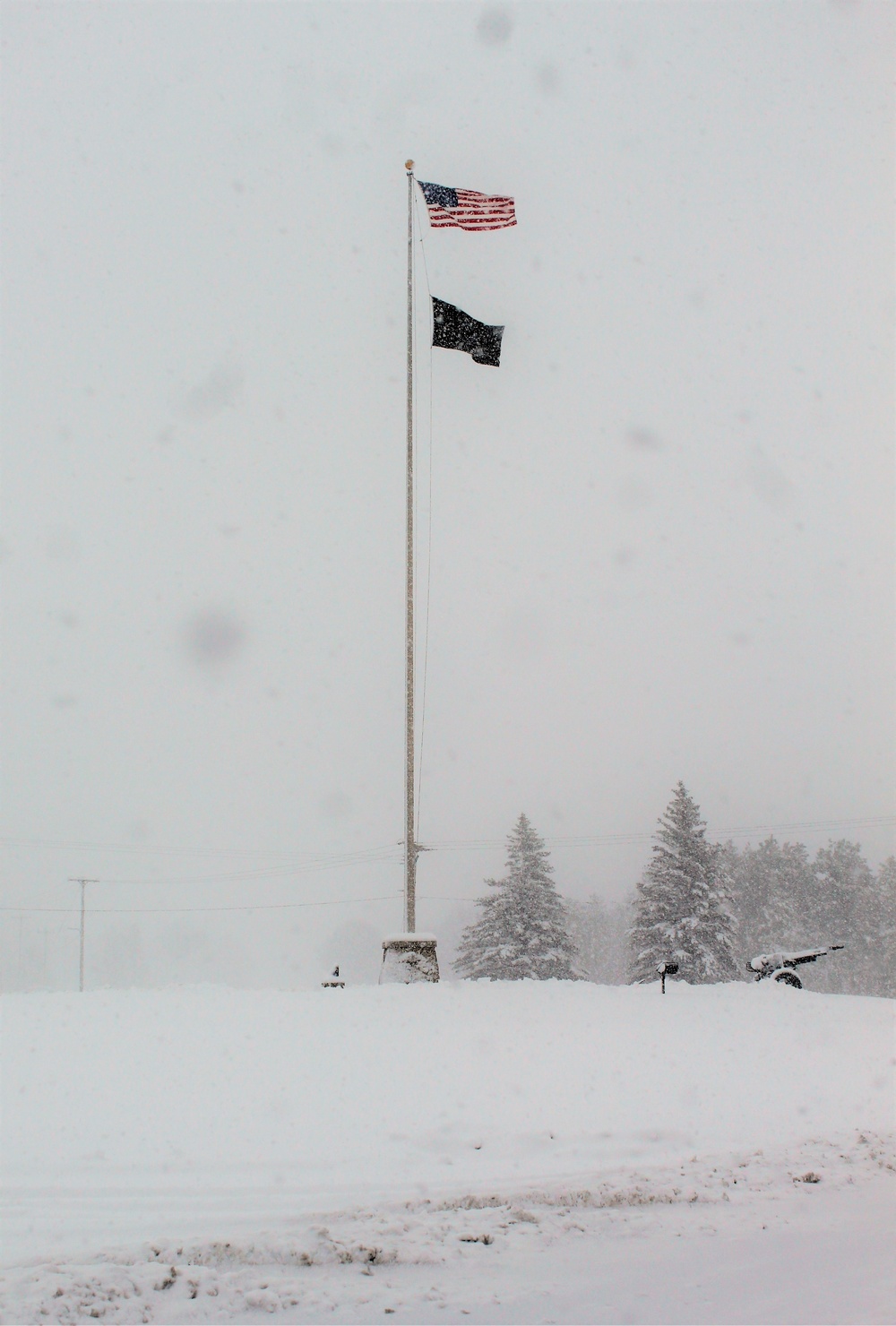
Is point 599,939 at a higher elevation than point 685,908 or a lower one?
lower

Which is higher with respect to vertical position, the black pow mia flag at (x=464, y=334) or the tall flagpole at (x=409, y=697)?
the black pow mia flag at (x=464, y=334)

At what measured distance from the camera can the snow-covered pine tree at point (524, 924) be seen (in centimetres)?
3369

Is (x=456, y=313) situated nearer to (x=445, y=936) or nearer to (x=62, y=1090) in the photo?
(x=62, y=1090)

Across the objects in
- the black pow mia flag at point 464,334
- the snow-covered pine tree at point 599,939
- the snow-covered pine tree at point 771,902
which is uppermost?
the black pow mia flag at point 464,334

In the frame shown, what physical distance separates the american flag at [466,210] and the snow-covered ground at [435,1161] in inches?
510

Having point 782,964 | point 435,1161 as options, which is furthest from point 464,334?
point 435,1161

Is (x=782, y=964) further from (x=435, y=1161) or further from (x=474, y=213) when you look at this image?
(x=474, y=213)

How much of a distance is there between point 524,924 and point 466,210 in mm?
27198

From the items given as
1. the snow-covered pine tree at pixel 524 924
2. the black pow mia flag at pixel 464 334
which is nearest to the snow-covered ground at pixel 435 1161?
the black pow mia flag at pixel 464 334

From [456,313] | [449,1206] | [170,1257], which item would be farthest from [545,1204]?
[456,313]

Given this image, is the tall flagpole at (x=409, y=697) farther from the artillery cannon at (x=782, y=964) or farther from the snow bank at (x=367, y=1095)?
the artillery cannon at (x=782, y=964)

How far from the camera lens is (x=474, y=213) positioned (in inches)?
591

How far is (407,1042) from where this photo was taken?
690cm

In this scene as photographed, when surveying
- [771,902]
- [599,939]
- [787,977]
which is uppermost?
[787,977]
